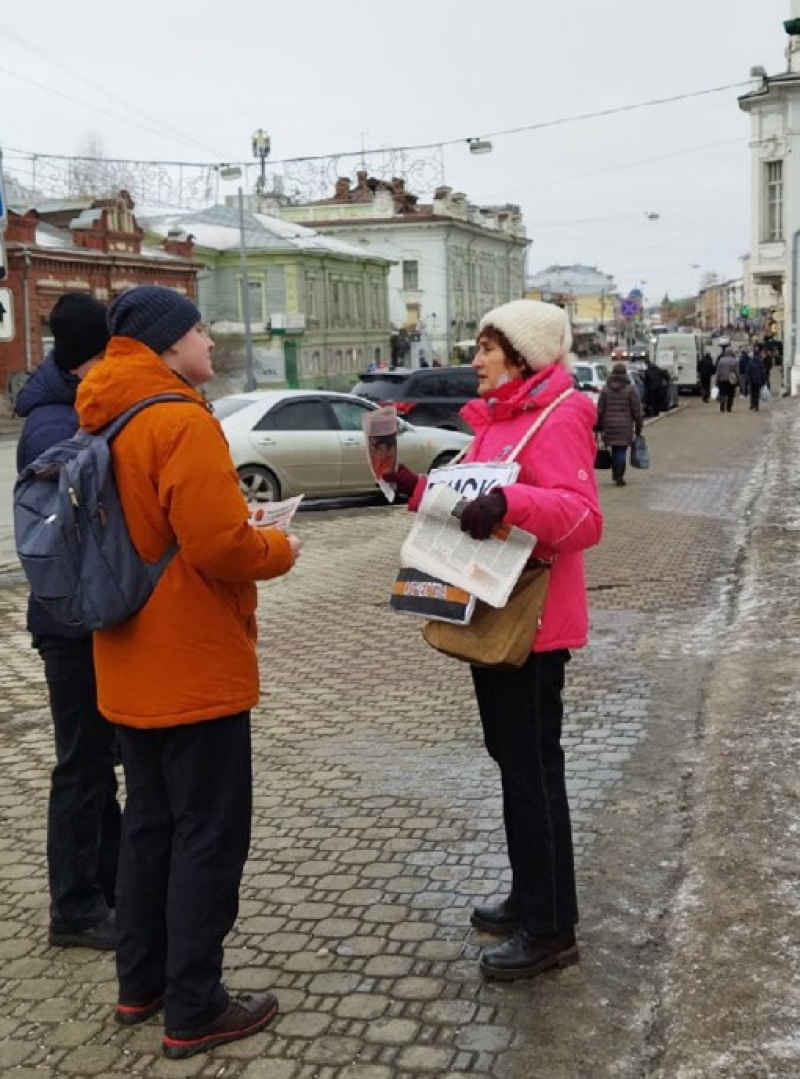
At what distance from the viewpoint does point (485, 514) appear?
3113 millimetres

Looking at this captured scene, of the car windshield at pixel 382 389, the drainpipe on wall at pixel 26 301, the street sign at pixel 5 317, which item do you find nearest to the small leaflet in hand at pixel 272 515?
the street sign at pixel 5 317

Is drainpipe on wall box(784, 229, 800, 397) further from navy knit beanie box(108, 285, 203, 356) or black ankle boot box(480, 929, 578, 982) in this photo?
navy knit beanie box(108, 285, 203, 356)

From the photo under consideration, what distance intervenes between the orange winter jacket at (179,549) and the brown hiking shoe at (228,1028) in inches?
32.3

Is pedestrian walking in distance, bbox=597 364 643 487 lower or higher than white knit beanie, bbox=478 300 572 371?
lower

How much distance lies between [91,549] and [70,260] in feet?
144

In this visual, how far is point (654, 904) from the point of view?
3910 millimetres

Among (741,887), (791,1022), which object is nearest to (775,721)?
(741,887)

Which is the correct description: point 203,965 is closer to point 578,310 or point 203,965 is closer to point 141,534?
point 141,534

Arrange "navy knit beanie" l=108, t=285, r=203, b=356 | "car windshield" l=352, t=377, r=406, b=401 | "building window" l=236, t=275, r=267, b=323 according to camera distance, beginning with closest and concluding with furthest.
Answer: "navy knit beanie" l=108, t=285, r=203, b=356 → "car windshield" l=352, t=377, r=406, b=401 → "building window" l=236, t=275, r=267, b=323

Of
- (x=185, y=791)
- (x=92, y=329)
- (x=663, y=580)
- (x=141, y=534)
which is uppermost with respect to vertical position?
(x=92, y=329)

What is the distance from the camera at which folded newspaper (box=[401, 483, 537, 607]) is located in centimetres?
322

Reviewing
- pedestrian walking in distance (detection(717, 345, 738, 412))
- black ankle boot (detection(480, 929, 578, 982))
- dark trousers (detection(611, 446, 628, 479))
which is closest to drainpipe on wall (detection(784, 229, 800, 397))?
pedestrian walking in distance (detection(717, 345, 738, 412))

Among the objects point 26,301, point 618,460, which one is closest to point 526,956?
point 618,460

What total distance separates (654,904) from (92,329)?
8.19 feet
